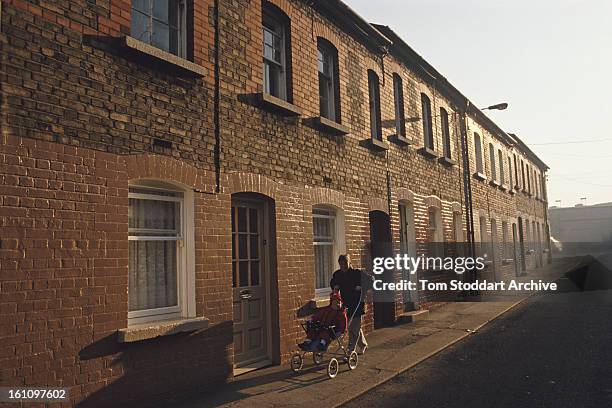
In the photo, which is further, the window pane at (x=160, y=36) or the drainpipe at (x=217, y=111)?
the drainpipe at (x=217, y=111)

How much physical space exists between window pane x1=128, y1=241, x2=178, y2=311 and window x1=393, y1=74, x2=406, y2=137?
27.7 feet

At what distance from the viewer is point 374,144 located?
11219 millimetres

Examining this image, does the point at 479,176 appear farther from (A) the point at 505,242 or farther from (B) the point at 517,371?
(B) the point at 517,371

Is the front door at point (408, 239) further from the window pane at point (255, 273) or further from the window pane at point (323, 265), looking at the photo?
the window pane at point (255, 273)

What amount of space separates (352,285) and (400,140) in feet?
18.9

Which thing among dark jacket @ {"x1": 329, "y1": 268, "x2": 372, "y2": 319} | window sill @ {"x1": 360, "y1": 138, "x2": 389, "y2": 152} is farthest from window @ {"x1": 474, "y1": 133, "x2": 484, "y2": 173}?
dark jacket @ {"x1": 329, "y1": 268, "x2": 372, "y2": 319}

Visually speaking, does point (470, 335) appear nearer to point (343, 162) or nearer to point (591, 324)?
point (591, 324)

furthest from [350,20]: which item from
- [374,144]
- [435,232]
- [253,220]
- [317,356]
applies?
[317,356]

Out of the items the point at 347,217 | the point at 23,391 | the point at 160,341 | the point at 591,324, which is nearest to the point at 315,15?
the point at 347,217

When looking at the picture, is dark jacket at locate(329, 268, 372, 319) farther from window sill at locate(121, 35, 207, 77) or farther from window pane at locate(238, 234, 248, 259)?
window sill at locate(121, 35, 207, 77)

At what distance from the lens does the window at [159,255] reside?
598 centimetres

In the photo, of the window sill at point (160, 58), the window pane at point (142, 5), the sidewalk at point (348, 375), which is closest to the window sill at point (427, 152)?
the sidewalk at point (348, 375)

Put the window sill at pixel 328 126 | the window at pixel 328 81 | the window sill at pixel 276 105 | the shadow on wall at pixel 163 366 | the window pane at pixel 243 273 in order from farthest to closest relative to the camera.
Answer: the window at pixel 328 81 < the window sill at pixel 328 126 < the window sill at pixel 276 105 < the window pane at pixel 243 273 < the shadow on wall at pixel 163 366

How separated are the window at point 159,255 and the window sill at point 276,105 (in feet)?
7.10
